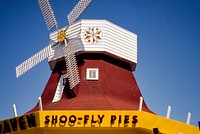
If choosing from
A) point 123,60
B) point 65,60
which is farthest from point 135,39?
point 65,60

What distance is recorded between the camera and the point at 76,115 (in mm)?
19547

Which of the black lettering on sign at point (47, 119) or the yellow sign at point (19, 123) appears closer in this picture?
the black lettering on sign at point (47, 119)

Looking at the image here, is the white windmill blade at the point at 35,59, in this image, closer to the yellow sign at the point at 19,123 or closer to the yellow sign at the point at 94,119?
→ the yellow sign at the point at 19,123

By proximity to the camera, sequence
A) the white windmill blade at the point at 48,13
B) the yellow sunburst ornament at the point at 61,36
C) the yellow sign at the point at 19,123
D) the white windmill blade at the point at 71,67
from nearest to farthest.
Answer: the yellow sign at the point at 19,123, the white windmill blade at the point at 71,67, the yellow sunburst ornament at the point at 61,36, the white windmill blade at the point at 48,13

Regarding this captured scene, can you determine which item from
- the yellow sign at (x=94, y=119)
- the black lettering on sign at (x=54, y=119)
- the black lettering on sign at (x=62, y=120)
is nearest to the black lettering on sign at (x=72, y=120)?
the yellow sign at (x=94, y=119)

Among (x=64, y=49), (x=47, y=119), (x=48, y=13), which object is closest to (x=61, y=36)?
(x=64, y=49)

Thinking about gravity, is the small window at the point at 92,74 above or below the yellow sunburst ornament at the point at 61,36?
below

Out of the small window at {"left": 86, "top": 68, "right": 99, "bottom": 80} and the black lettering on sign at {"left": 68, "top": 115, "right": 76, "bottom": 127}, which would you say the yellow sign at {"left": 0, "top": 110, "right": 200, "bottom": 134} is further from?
the small window at {"left": 86, "top": 68, "right": 99, "bottom": 80}

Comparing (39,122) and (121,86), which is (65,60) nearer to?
(121,86)

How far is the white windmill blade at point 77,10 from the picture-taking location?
86.8 feet

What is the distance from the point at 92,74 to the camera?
82.7 ft

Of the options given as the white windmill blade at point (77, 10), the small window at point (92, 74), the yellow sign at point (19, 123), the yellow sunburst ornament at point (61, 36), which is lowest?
the yellow sign at point (19, 123)

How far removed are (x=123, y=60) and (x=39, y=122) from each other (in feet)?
29.9

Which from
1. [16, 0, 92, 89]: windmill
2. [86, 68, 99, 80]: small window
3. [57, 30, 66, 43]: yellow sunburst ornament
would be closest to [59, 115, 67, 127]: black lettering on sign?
[16, 0, 92, 89]: windmill
